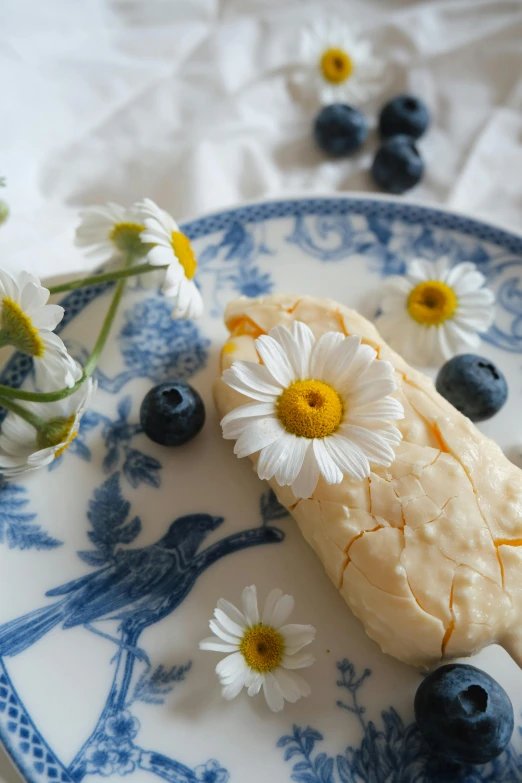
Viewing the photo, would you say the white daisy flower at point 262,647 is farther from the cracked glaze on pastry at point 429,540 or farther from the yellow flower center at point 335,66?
the yellow flower center at point 335,66

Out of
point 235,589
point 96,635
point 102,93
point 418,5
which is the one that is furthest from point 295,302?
point 418,5

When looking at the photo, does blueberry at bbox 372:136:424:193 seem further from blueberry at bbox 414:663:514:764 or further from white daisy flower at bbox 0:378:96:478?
blueberry at bbox 414:663:514:764

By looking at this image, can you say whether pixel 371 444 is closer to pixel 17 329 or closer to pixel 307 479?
pixel 307 479

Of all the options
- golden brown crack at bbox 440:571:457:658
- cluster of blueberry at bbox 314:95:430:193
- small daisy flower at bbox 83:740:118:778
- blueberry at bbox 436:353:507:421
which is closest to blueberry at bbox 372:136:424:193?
cluster of blueberry at bbox 314:95:430:193

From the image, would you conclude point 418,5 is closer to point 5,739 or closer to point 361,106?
point 361,106

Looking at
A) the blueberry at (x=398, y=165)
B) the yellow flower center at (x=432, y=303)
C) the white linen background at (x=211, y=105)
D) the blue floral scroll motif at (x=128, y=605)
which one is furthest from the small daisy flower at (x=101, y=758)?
the blueberry at (x=398, y=165)

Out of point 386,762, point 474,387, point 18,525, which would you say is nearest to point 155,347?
point 18,525
